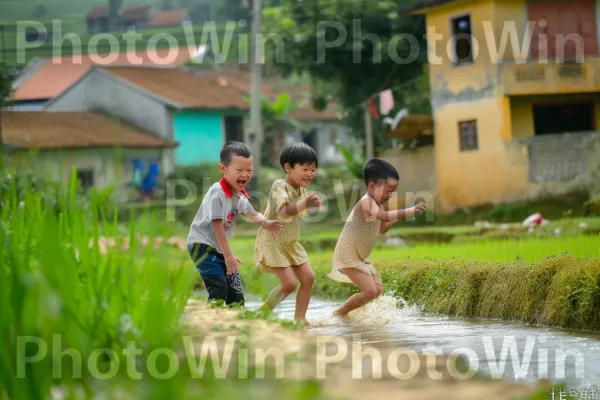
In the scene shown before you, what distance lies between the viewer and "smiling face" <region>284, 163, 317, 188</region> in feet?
25.1

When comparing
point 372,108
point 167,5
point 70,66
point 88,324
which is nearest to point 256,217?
point 88,324

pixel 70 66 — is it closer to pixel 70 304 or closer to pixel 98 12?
pixel 98 12

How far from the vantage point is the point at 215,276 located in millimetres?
7469

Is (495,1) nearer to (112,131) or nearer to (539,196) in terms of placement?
(539,196)

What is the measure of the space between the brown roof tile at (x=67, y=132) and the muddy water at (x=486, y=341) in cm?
2376

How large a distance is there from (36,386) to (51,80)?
130 feet

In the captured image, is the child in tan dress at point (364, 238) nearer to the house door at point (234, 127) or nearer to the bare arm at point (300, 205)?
the bare arm at point (300, 205)

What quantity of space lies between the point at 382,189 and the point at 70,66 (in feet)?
124

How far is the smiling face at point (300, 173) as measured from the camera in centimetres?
764

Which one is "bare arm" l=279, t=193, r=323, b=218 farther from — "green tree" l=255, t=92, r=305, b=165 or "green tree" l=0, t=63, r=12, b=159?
"green tree" l=255, t=92, r=305, b=165

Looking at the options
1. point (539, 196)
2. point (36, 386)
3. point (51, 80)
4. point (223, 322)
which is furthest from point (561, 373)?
point (51, 80)

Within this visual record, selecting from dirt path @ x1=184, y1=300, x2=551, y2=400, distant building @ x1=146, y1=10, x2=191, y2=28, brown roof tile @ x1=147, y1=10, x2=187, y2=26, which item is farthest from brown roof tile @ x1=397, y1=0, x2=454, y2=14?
brown roof tile @ x1=147, y1=10, x2=187, y2=26

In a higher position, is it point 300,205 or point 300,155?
point 300,155

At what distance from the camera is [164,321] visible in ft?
13.2
